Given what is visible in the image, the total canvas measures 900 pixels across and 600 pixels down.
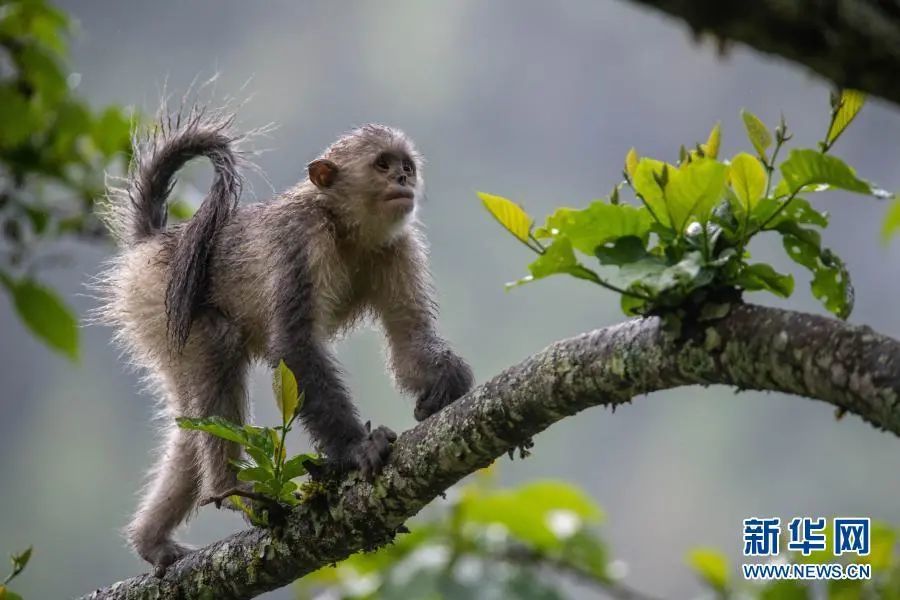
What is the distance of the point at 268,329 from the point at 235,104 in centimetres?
171

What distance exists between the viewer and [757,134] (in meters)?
3.69

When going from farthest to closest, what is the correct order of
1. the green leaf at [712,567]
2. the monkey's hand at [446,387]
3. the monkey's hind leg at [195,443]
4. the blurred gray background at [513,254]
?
the blurred gray background at [513,254] → the monkey's hind leg at [195,443] → the monkey's hand at [446,387] → the green leaf at [712,567]

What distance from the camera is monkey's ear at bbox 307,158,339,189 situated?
21.1 feet

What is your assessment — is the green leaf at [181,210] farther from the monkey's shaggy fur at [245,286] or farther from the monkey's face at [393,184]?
the monkey's face at [393,184]

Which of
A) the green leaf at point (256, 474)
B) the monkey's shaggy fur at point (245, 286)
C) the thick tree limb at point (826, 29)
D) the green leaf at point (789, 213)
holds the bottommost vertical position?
the thick tree limb at point (826, 29)

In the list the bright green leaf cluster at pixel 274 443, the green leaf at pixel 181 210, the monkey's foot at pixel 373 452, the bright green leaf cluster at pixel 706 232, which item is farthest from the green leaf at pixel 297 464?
the green leaf at pixel 181 210

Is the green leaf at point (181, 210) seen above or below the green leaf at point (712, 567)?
above

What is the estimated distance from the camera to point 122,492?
1949 inches

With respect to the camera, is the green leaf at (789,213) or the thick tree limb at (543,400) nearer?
the thick tree limb at (543,400)

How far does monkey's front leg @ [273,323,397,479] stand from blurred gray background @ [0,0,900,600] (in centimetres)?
2670

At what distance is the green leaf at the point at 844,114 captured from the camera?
336 centimetres

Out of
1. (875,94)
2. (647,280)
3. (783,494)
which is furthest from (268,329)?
(783,494)

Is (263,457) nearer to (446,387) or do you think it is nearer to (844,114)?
(446,387)

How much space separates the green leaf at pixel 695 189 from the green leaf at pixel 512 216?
530mm
